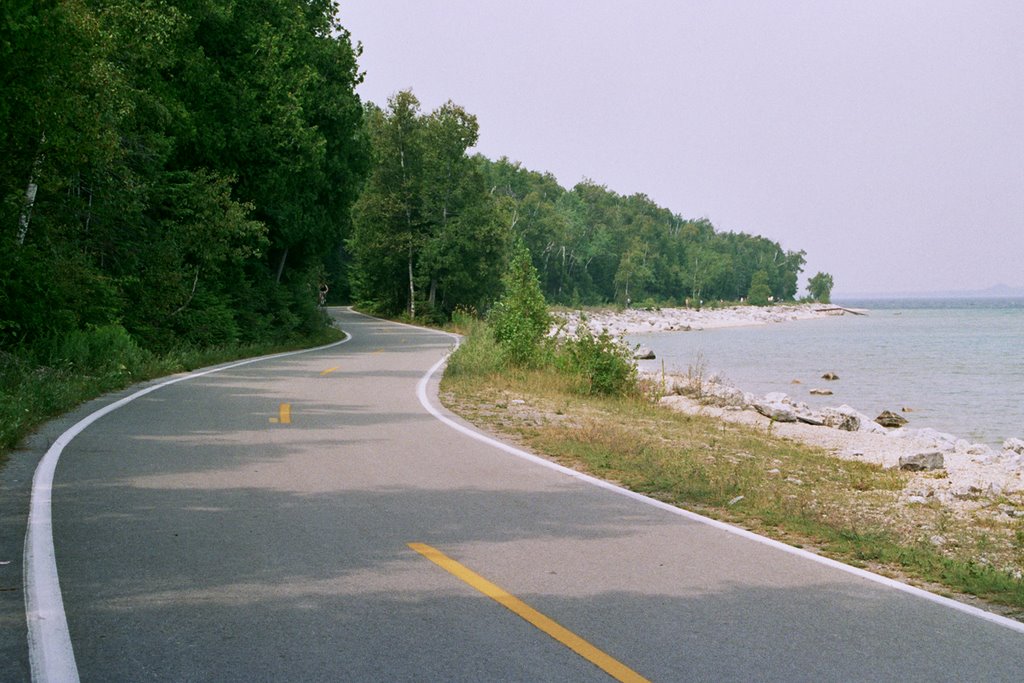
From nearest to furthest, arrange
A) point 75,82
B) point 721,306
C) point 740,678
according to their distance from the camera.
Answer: point 740,678
point 75,82
point 721,306

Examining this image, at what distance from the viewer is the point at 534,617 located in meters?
5.21

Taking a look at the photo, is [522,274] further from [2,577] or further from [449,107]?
[449,107]

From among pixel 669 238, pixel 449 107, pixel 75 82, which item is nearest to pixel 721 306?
pixel 669 238

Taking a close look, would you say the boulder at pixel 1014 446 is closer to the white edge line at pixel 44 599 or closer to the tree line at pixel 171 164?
the white edge line at pixel 44 599

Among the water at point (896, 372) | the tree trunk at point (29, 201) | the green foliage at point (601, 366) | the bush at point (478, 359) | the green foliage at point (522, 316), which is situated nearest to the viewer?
the tree trunk at point (29, 201)

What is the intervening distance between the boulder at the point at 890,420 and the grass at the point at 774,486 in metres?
8.36

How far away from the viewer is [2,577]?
584 cm

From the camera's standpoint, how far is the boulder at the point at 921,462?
13.6 metres

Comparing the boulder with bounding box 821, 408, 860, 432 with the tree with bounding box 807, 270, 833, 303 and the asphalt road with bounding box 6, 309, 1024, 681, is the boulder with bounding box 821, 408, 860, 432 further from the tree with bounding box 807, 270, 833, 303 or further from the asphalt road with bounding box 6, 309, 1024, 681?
the tree with bounding box 807, 270, 833, 303

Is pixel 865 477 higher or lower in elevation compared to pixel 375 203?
lower

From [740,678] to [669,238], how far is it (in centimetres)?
15905

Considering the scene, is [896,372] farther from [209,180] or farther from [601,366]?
[209,180]

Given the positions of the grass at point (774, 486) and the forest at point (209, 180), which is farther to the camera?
the forest at point (209, 180)

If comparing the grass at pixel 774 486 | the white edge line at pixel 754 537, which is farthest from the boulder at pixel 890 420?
the white edge line at pixel 754 537
